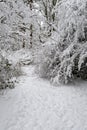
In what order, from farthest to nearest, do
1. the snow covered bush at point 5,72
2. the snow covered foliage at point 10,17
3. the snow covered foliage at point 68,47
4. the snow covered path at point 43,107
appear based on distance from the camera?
the snow covered foliage at point 68,47
the snow covered bush at point 5,72
the snow covered foliage at point 10,17
the snow covered path at point 43,107

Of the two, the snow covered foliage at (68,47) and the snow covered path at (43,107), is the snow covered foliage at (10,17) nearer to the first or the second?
the snow covered path at (43,107)

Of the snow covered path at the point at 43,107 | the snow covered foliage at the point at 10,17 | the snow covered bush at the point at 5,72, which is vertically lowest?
the snow covered path at the point at 43,107

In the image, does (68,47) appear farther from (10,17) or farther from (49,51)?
(10,17)

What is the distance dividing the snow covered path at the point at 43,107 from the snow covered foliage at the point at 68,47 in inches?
20.1

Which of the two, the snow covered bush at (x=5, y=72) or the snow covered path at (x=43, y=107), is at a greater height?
the snow covered bush at (x=5, y=72)

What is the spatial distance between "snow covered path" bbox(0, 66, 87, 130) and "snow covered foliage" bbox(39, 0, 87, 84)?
51 centimetres

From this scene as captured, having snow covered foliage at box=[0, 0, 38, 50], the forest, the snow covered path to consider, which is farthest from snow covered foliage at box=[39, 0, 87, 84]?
snow covered foliage at box=[0, 0, 38, 50]

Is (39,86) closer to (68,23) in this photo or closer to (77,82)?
(77,82)

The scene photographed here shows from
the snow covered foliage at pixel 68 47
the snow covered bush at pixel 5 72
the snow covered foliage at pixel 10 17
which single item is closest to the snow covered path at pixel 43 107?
the snow covered bush at pixel 5 72

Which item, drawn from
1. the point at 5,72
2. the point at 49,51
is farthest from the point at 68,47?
the point at 5,72

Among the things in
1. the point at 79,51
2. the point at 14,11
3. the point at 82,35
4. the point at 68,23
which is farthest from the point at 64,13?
the point at 14,11

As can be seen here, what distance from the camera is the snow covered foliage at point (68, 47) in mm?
6016

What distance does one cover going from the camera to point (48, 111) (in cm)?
469

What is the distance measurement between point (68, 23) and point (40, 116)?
3.37 m
